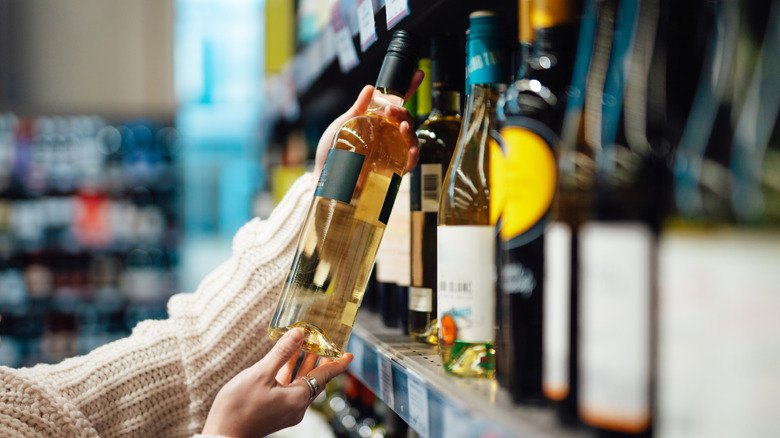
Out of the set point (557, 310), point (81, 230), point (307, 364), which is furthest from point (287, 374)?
point (81, 230)

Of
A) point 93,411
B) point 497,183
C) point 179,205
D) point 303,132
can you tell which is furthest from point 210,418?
point 179,205

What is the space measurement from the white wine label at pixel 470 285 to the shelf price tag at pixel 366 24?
0.41 meters

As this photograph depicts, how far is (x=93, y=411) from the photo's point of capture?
0.96 metres

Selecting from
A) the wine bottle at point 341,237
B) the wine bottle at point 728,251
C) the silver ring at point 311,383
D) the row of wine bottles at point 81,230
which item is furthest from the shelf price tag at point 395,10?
the row of wine bottles at point 81,230

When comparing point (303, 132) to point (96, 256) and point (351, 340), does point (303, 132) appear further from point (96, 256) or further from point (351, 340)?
point (96, 256)

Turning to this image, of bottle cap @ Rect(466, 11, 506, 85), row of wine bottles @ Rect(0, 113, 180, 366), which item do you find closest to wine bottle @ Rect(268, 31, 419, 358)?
bottle cap @ Rect(466, 11, 506, 85)

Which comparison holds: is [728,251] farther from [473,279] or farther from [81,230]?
[81,230]

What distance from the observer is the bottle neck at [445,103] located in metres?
0.90

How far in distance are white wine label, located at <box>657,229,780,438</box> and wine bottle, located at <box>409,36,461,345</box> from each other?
485 millimetres

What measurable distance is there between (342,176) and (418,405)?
298mm

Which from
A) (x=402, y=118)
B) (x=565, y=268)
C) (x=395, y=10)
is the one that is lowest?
Result: (x=565, y=268)

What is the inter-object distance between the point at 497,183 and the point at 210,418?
21.2 inches

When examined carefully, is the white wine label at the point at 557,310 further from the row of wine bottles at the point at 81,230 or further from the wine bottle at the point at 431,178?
the row of wine bottles at the point at 81,230

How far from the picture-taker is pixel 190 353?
103cm
